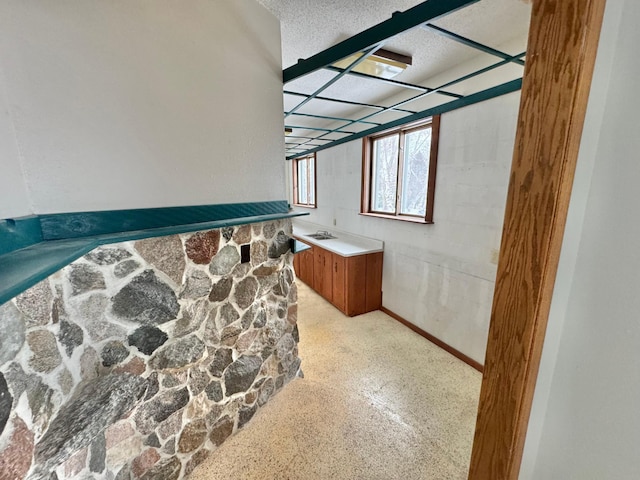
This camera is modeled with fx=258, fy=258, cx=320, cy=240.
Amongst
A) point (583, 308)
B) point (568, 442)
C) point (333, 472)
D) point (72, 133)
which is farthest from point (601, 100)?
point (333, 472)

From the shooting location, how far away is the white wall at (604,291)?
56 centimetres

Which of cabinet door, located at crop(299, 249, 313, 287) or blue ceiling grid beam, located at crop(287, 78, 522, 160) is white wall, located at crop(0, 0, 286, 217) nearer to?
blue ceiling grid beam, located at crop(287, 78, 522, 160)

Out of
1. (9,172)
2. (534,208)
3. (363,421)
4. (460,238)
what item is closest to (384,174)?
(460,238)

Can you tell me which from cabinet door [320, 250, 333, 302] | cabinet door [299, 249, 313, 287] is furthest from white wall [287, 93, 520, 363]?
cabinet door [299, 249, 313, 287]

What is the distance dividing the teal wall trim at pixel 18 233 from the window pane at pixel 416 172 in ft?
9.24

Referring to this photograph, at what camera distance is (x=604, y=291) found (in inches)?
24.0

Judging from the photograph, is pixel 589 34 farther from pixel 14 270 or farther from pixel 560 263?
pixel 14 270

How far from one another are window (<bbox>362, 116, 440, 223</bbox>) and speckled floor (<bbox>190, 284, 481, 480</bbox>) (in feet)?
4.80

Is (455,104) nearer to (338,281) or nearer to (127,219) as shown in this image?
(338,281)

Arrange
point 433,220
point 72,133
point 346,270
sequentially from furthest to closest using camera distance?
point 346,270
point 433,220
point 72,133

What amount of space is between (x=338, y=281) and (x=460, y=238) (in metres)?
1.58

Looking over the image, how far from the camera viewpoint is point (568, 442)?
2.31ft

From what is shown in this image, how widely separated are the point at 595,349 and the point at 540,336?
0.10m

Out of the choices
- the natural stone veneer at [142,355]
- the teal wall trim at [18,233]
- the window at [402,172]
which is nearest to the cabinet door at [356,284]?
the window at [402,172]
